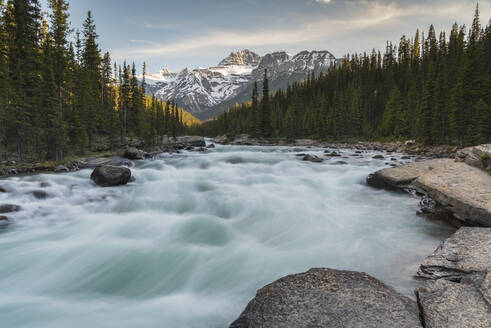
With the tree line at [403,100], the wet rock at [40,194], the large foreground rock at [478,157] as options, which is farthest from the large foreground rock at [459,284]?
the tree line at [403,100]

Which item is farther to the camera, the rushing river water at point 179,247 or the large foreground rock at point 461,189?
the large foreground rock at point 461,189

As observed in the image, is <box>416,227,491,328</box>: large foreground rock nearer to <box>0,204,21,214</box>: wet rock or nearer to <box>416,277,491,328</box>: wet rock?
<box>416,277,491,328</box>: wet rock

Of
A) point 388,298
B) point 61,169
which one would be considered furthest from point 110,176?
point 388,298

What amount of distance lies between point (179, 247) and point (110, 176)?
727 centimetres

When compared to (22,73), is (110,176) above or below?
below

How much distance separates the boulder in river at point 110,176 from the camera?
436 inches

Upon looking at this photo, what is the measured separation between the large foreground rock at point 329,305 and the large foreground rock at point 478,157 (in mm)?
7498

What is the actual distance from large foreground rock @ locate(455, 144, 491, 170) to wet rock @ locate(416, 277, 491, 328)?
22.0ft

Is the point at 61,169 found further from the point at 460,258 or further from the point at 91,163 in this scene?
the point at 460,258

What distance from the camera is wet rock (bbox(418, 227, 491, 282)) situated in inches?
137

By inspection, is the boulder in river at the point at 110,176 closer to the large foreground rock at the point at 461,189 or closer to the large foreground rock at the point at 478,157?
the large foreground rock at the point at 461,189

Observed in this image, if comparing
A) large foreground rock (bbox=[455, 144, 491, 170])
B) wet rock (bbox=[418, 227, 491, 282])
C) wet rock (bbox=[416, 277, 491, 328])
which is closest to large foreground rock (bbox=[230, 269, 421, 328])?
wet rock (bbox=[416, 277, 491, 328])

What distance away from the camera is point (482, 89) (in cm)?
2906

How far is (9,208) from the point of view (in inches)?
304
